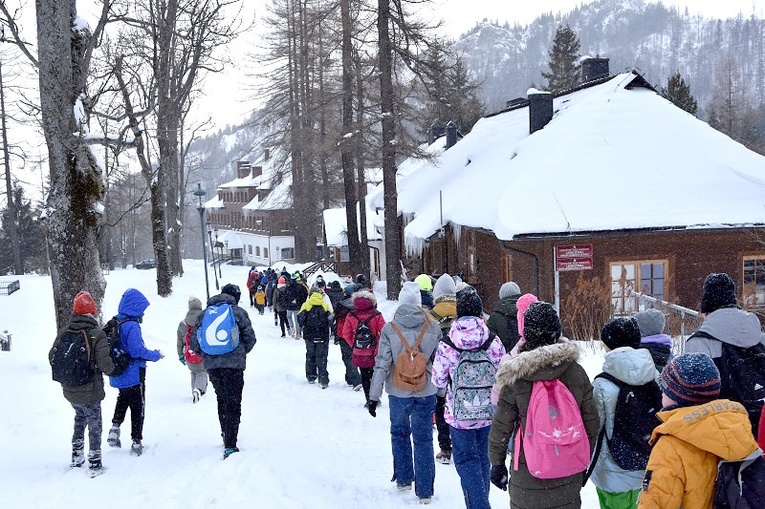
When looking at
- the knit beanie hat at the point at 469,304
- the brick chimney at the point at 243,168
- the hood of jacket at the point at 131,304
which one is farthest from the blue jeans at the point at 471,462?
the brick chimney at the point at 243,168

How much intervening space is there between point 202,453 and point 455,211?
13.7 meters

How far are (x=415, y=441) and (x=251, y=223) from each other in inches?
2511

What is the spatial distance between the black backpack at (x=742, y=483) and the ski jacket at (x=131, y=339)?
5.60 m

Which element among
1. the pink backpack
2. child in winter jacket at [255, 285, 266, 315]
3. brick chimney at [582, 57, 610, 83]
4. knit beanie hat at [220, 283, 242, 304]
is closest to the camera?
the pink backpack

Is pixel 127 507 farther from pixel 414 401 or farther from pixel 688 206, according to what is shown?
pixel 688 206

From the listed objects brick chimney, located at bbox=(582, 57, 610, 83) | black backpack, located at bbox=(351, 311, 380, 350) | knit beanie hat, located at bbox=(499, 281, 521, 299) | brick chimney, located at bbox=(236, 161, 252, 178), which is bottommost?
black backpack, located at bbox=(351, 311, 380, 350)

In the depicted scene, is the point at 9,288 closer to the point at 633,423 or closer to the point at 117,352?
the point at 117,352

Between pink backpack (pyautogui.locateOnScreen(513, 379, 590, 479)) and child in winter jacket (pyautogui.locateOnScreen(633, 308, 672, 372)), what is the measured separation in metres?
1.19

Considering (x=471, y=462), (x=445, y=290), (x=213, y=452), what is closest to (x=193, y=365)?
(x=213, y=452)

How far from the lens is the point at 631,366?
3.86 metres

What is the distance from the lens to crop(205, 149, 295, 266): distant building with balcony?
2322 inches

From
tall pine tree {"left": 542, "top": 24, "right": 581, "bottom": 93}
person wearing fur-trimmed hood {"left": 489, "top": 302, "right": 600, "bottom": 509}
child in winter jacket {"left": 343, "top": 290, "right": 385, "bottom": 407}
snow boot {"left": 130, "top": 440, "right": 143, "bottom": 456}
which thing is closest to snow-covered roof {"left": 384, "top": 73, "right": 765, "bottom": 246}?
child in winter jacket {"left": 343, "top": 290, "right": 385, "bottom": 407}

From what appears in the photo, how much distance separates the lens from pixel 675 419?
121 inches

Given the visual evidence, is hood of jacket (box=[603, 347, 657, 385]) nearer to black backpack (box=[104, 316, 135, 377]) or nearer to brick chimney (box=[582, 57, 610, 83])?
black backpack (box=[104, 316, 135, 377])
